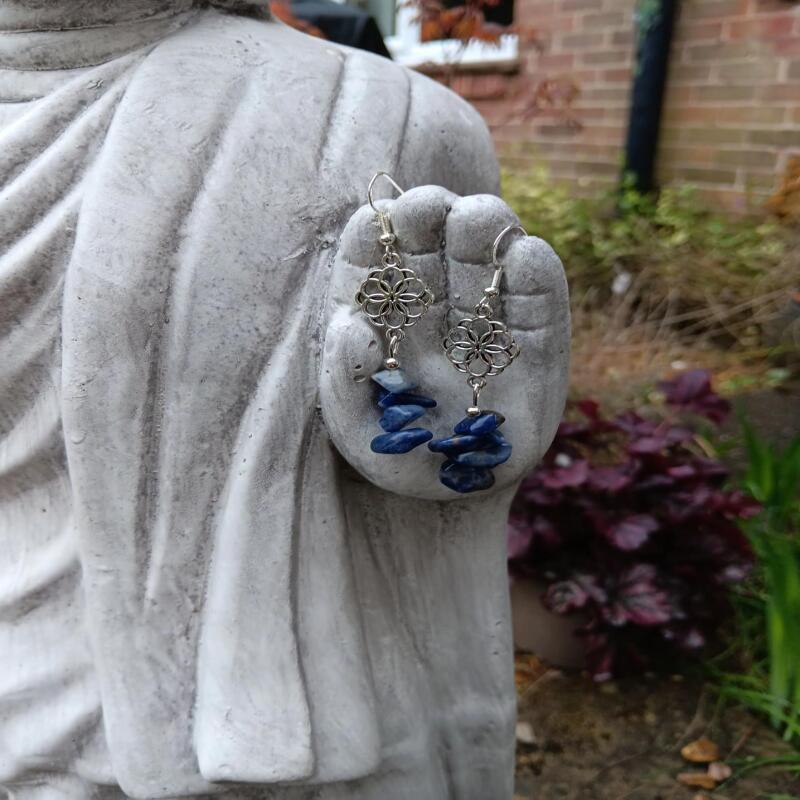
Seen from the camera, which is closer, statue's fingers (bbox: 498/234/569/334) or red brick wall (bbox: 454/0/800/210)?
statue's fingers (bbox: 498/234/569/334)

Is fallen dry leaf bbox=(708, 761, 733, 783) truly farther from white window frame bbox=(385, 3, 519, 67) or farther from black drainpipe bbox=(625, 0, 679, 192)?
white window frame bbox=(385, 3, 519, 67)

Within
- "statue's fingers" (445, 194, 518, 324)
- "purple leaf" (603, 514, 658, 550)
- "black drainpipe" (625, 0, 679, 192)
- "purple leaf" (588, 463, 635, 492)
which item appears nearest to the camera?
"statue's fingers" (445, 194, 518, 324)

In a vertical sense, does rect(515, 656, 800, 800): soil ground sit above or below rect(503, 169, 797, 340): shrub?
below

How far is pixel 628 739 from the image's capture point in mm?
2209

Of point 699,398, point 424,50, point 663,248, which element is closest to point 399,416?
point 699,398

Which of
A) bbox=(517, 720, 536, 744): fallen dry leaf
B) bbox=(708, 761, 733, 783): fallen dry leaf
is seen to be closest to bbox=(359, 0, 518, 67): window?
bbox=(517, 720, 536, 744): fallen dry leaf

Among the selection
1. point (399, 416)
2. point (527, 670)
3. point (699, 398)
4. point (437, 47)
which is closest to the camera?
point (399, 416)

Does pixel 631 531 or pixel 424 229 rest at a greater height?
pixel 424 229

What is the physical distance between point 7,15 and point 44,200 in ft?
0.69

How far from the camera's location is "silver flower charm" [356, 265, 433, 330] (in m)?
0.80

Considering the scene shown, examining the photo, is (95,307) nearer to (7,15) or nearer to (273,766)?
(7,15)

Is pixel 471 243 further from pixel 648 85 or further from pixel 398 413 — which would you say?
pixel 648 85

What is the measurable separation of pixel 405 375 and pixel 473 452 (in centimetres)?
10

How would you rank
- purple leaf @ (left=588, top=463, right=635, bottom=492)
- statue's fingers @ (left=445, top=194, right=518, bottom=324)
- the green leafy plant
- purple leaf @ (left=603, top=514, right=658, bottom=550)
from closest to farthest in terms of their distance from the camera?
statue's fingers @ (left=445, top=194, right=518, bottom=324) → the green leafy plant → purple leaf @ (left=603, top=514, right=658, bottom=550) → purple leaf @ (left=588, top=463, right=635, bottom=492)
